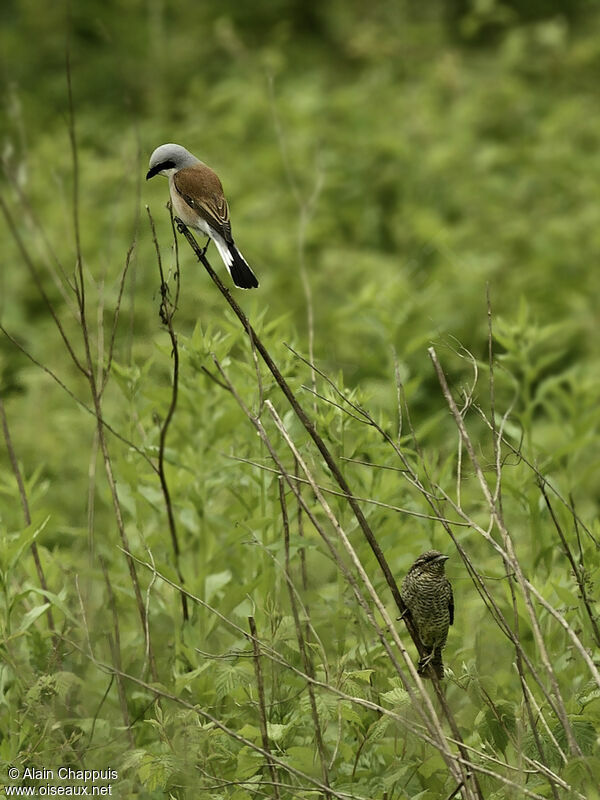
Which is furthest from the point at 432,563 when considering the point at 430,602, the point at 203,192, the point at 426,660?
the point at 203,192

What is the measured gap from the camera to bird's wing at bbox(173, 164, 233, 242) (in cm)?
256

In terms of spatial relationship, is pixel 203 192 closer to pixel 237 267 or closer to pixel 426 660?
pixel 237 267

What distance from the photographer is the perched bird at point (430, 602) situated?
2.33 metres

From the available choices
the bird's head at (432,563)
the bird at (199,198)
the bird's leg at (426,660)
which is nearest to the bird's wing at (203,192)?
the bird at (199,198)

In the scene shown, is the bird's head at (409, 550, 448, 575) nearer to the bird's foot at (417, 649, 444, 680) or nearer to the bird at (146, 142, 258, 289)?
the bird's foot at (417, 649, 444, 680)

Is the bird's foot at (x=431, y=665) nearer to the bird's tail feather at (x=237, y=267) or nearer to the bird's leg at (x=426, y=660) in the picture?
the bird's leg at (x=426, y=660)

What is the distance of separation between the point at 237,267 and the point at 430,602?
91cm

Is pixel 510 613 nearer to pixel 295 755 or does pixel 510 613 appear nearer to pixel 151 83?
pixel 295 755

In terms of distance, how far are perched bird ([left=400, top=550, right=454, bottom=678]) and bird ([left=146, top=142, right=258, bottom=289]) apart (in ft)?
2.47

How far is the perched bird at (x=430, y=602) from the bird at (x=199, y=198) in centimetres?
75

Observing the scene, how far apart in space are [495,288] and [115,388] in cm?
248

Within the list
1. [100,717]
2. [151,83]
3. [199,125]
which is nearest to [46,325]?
[199,125]

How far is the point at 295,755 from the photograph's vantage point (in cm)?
240

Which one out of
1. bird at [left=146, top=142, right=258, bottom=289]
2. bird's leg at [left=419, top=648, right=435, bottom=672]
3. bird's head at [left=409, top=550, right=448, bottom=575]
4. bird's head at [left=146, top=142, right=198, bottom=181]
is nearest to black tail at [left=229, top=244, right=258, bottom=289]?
bird at [left=146, top=142, right=258, bottom=289]
